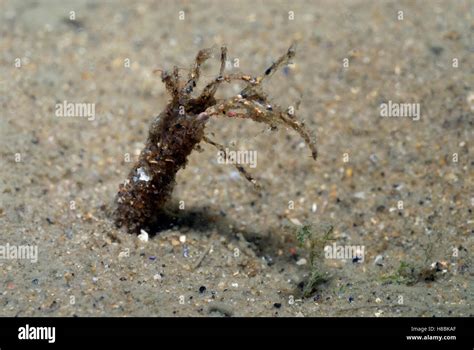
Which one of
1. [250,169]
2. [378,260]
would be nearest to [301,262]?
[378,260]

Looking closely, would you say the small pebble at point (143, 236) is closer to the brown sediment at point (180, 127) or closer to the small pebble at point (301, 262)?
the brown sediment at point (180, 127)

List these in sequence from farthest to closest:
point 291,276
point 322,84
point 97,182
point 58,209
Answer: point 322,84 < point 97,182 < point 58,209 < point 291,276

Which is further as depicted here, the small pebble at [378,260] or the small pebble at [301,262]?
the small pebble at [301,262]

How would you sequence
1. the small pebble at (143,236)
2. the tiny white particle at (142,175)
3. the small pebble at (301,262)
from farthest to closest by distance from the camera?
the small pebble at (301,262), the small pebble at (143,236), the tiny white particle at (142,175)

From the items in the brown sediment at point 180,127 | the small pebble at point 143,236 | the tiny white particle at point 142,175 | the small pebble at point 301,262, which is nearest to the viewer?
the brown sediment at point 180,127

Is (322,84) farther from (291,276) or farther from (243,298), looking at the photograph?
(243,298)

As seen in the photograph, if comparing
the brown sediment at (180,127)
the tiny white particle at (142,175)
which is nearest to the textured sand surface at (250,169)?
the brown sediment at (180,127)

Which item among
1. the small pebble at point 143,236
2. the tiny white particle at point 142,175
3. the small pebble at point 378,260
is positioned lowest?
the small pebble at point 378,260
